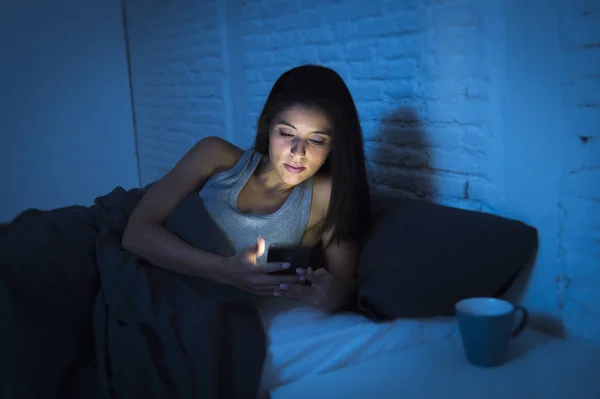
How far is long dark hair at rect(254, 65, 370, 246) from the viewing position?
150 cm

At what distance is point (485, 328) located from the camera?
118cm

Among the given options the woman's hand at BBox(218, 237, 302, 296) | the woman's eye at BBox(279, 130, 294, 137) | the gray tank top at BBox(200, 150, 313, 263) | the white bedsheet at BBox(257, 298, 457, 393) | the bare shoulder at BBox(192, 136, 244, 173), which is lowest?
the white bedsheet at BBox(257, 298, 457, 393)

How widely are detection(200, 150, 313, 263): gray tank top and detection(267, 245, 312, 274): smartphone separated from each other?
65mm

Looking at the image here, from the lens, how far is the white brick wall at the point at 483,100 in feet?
4.16

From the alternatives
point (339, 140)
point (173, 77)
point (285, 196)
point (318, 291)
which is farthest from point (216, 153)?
point (173, 77)

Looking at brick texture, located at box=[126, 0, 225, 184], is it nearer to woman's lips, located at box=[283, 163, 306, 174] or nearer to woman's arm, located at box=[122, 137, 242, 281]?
woman's arm, located at box=[122, 137, 242, 281]

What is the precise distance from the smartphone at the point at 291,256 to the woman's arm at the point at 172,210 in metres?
0.13

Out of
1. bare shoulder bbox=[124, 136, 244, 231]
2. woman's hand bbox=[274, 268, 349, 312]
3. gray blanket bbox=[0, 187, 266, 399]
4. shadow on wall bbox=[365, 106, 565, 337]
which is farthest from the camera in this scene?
shadow on wall bbox=[365, 106, 565, 337]

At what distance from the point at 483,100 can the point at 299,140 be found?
50cm

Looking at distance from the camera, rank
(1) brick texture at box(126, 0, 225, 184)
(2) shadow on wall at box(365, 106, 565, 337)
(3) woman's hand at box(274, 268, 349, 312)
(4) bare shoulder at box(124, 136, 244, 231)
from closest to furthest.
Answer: (3) woman's hand at box(274, 268, 349, 312) → (4) bare shoulder at box(124, 136, 244, 231) → (2) shadow on wall at box(365, 106, 565, 337) → (1) brick texture at box(126, 0, 225, 184)

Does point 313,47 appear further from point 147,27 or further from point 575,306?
point 147,27

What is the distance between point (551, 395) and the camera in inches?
43.6

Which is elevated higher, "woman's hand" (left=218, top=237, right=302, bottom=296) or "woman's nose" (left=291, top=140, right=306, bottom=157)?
"woman's nose" (left=291, top=140, right=306, bottom=157)

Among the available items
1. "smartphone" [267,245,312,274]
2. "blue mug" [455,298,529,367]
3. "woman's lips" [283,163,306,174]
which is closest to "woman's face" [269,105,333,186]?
"woman's lips" [283,163,306,174]
